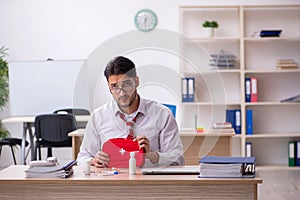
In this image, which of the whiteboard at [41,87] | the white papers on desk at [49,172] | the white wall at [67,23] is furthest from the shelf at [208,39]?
the white papers on desk at [49,172]

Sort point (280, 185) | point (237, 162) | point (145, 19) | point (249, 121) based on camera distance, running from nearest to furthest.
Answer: point (237, 162) < point (280, 185) < point (249, 121) < point (145, 19)

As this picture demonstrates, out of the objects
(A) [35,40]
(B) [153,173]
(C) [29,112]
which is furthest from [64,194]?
(A) [35,40]

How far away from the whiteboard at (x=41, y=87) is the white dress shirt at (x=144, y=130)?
3934mm

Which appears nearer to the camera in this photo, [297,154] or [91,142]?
[91,142]

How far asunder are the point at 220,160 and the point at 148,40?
0.73 meters

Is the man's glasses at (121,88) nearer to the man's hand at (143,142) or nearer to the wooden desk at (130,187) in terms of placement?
the man's hand at (143,142)

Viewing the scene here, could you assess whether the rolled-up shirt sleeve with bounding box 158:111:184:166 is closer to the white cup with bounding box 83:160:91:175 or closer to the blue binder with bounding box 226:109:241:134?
the white cup with bounding box 83:160:91:175

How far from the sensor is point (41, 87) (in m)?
7.38

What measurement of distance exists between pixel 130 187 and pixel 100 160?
1.21ft

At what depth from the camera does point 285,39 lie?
295 inches

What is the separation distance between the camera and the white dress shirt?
3.30 meters

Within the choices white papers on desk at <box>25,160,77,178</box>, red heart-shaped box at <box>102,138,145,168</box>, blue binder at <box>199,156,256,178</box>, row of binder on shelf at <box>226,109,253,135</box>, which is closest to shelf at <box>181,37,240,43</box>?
row of binder on shelf at <box>226,109,253,135</box>

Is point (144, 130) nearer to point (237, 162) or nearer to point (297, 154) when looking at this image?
point (237, 162)

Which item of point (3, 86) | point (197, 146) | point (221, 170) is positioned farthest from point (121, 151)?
point (3, 86)
